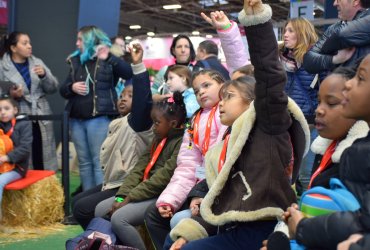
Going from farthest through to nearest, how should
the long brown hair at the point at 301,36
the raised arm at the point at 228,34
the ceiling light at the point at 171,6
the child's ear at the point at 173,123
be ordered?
the ceiling light at the point at 171,6 → the long brown hair at the point at 301,36 → the child's ear at the point at 173,123 → the raised arm at the point at 228,34

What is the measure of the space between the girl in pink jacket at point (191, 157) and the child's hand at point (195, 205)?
0.67ft

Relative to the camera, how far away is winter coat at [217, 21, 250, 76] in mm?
3312

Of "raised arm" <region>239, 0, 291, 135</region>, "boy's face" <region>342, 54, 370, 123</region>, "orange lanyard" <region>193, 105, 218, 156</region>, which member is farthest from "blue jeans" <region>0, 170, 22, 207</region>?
"boy's face" <region>342, 54, 370, 123</region>

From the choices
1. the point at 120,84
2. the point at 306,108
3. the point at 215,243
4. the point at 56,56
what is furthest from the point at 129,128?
the point at 56,56

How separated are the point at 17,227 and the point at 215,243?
3.08 meters

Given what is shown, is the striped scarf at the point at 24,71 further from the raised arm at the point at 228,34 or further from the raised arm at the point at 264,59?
the raised arm at the point at 264,59

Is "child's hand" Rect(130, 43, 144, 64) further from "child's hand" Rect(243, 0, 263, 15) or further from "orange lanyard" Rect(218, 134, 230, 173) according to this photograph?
"child's hand" Rect(243, 0, 263, 15)

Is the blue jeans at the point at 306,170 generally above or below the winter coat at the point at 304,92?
below

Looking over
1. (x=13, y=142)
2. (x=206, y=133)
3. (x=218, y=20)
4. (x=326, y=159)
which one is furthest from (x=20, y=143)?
(x=326, y=159)

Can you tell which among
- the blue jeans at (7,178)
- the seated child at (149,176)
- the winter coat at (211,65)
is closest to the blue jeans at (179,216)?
the seated child at (149,176)

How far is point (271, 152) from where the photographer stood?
7.94 feet

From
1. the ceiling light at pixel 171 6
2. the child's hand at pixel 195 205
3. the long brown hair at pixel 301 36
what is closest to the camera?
the child's hand at pixel 195 205

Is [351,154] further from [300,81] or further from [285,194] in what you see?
[300,81]

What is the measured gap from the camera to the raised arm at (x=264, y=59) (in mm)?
2328
